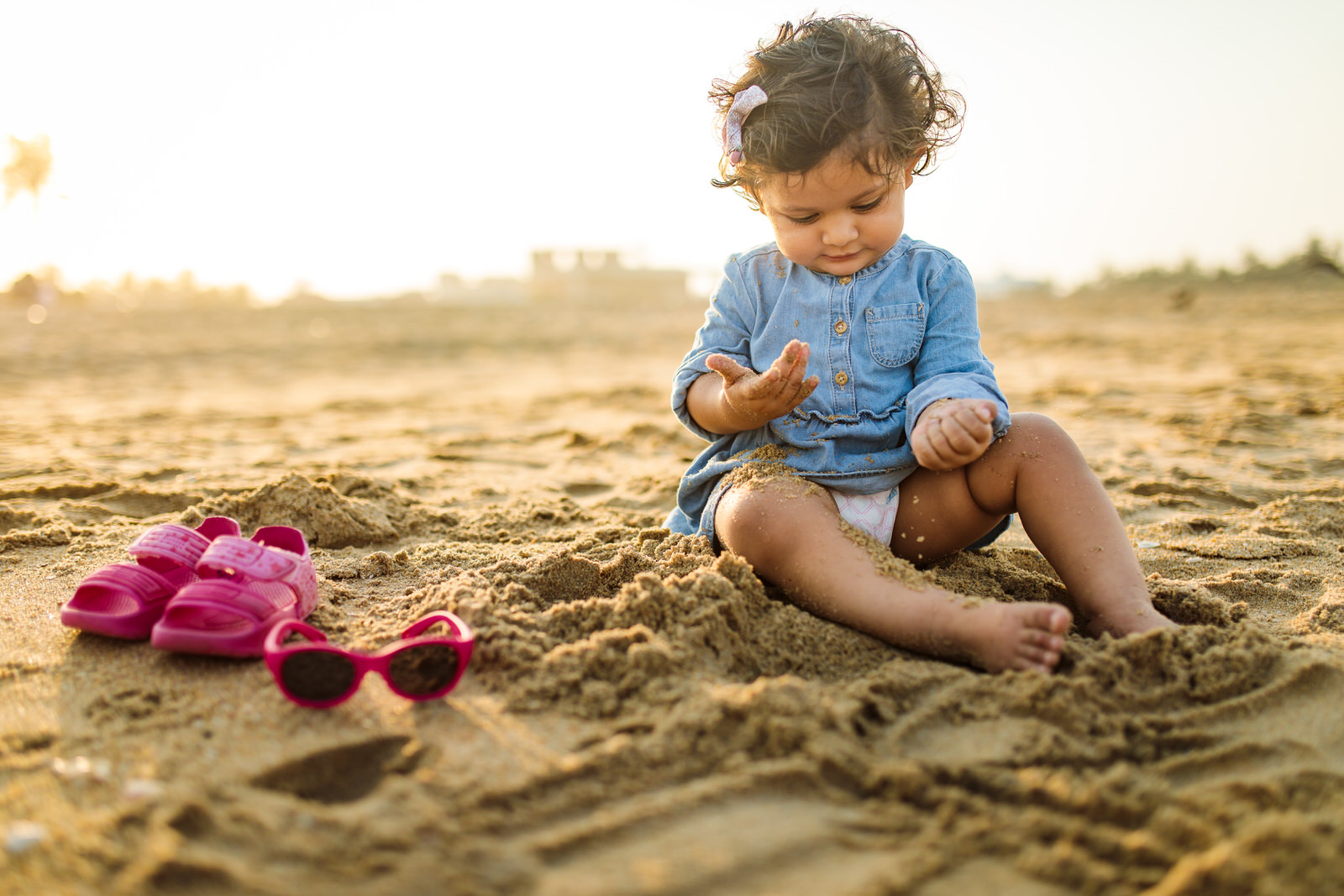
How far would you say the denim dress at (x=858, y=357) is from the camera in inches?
78.6

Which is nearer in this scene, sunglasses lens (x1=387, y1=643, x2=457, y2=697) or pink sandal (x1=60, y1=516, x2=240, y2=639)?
sunglasses lens (x1=387, y1=643, x2=457, y2=697)

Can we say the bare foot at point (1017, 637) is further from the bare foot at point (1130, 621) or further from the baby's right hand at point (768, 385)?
the baby's right hand at point (768, 385)

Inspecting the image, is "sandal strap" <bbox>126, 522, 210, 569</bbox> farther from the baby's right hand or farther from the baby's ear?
the baby's ear

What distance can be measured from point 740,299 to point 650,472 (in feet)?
4.59

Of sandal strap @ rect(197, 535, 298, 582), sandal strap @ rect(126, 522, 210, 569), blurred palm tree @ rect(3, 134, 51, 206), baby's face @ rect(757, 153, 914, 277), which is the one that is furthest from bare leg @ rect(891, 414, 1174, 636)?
blurred palm tree @ rect(3, 134, 51, 206)

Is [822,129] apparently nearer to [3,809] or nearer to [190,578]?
[190,578]

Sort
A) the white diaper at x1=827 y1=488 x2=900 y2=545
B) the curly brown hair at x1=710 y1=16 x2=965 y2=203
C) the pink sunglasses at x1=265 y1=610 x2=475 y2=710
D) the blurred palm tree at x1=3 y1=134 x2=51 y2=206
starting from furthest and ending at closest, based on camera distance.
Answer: the blurred palm tree at x1=3 y1=134 x2=51 y2=206 → the white diaper at x1=827 y1=488 x2=900 y2=545 → the curly brown hair at x1=710 y1=16 x2=965 y2=203 → the pink sunglasses at x1=265 y1=610 x2=475 y2=710


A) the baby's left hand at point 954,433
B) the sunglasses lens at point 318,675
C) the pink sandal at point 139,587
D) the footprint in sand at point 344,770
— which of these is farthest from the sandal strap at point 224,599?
the baby's left hand at point 954,433

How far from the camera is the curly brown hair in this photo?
6.10ft

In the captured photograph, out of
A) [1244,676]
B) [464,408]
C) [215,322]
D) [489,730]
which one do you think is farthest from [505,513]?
[215,322]

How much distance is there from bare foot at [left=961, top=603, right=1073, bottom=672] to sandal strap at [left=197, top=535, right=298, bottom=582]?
126cm

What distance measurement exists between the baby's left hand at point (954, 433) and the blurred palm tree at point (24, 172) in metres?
20.4

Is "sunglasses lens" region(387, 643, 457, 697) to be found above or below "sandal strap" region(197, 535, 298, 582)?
below

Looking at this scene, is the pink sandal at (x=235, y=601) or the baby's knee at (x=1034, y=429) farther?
the baby's knee at (x=1034, y=429)
